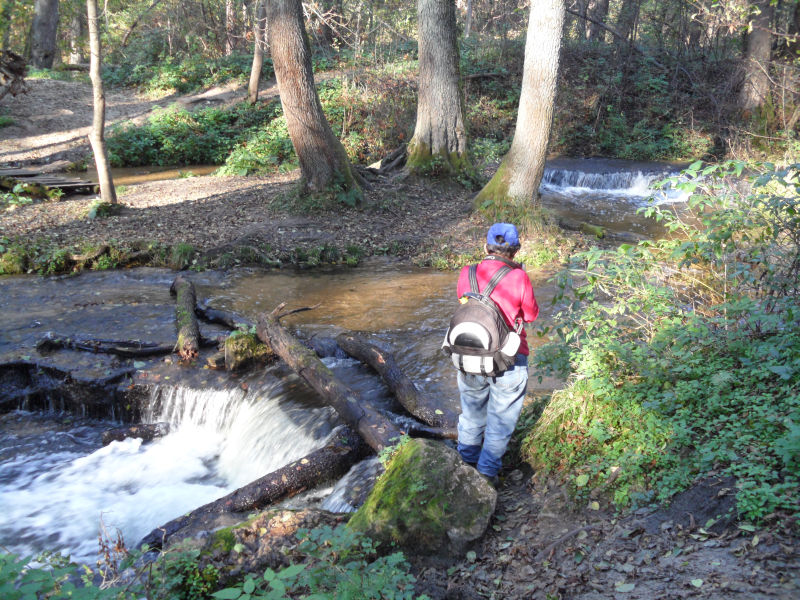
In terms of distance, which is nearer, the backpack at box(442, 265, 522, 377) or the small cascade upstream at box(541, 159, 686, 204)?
the backpack at box(442, 265, 522, 377)

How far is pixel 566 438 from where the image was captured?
15.1 feet

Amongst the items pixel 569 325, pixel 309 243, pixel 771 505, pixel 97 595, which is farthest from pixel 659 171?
pixel 97 595

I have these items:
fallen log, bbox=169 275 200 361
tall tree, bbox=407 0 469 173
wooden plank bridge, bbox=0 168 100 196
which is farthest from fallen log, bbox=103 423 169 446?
wooden plank bridge, bbox=0 168 100 196

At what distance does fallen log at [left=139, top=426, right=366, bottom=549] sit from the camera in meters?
4.94

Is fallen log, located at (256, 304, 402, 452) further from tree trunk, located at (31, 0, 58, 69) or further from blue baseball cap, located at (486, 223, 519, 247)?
tree trunk, located at (31, 0, 58, 69)

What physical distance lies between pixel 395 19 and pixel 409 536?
29.9 meters

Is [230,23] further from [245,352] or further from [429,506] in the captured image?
[429,506]

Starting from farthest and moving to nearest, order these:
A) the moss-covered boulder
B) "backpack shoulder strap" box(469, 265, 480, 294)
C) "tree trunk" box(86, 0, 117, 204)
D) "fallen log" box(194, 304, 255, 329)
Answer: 1. "tree trunk" box(86, 0, 117, 204)
2. "fallen log" box(194, 304, 255, 329)
3. "backpack shoulder strap" box(469, 265, 480, 294)
4. the moss-covered boulder

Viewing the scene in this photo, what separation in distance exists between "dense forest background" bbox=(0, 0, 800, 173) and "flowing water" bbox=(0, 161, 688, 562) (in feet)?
27.9

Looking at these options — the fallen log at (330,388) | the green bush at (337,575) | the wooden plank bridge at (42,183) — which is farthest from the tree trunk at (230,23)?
the green bush at (337,575)

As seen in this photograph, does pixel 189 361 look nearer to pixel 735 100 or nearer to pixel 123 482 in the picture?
pixel 123 482

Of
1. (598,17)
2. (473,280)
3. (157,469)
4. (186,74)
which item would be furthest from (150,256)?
(598,17)

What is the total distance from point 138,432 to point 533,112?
9173 millimetres

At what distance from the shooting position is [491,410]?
15.1 ft
